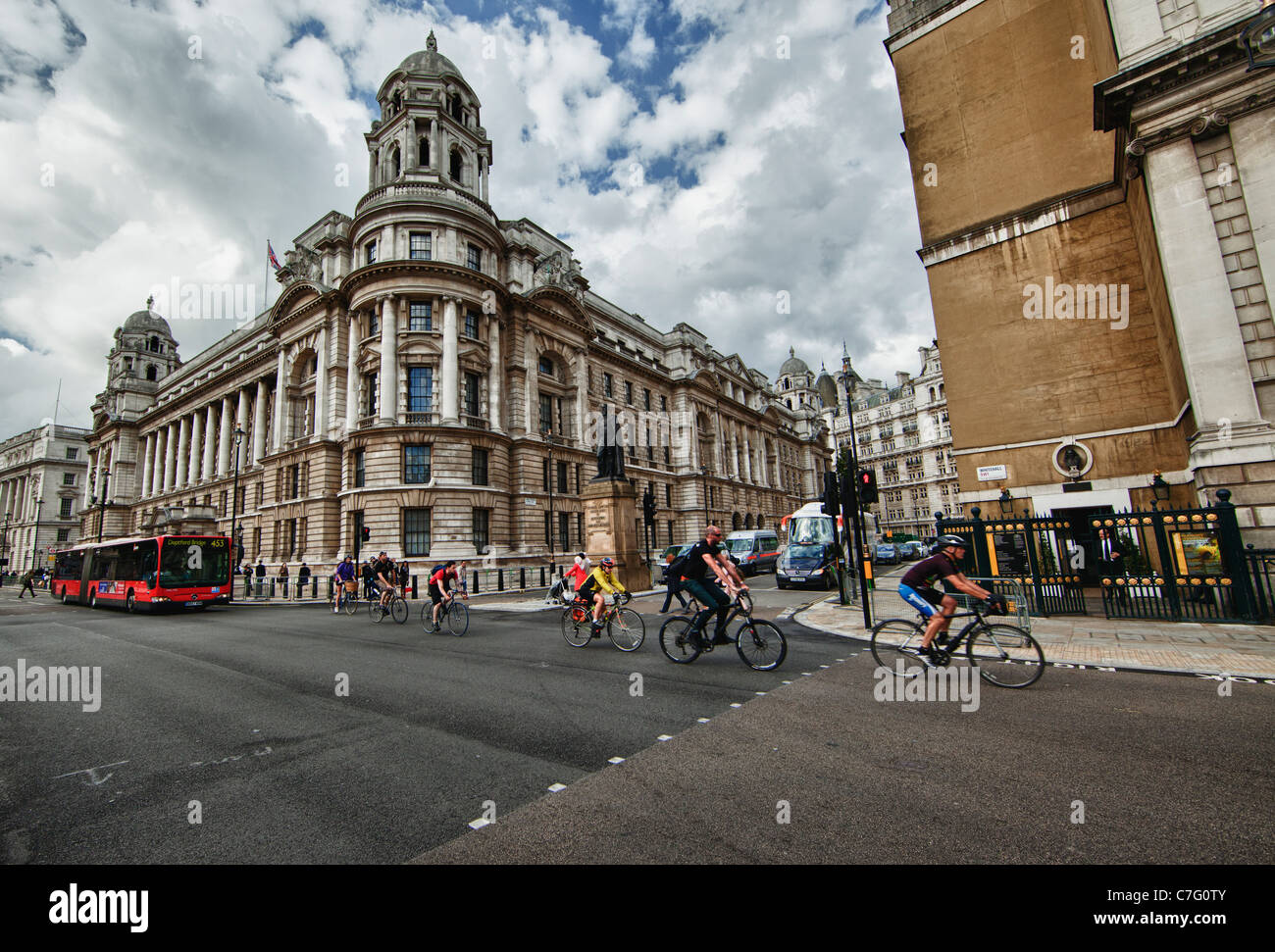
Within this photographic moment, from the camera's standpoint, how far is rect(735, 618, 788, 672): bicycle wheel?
7.53m

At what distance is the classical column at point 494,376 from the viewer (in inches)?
1270

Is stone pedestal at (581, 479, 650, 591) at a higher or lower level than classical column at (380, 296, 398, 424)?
lower

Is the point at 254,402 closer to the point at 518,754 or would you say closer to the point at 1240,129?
the point at 518,754

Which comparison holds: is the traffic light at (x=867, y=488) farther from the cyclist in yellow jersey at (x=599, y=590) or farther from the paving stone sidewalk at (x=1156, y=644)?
the cyclist in yellow jersey at (x=599, y=590)

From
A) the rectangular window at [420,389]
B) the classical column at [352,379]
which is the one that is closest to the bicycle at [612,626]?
the rectangular window at [420,389]

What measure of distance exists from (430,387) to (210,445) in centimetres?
3127

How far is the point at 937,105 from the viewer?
69.9ft

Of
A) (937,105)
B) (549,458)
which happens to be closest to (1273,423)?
(937,105)

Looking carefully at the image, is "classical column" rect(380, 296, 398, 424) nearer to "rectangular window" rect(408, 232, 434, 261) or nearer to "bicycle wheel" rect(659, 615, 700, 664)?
"rectangular window" rect(408, 232, 434, 261)

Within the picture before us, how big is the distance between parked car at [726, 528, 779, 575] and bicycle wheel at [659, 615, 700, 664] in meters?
21.2

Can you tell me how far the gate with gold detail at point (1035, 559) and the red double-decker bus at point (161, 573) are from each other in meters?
24.7

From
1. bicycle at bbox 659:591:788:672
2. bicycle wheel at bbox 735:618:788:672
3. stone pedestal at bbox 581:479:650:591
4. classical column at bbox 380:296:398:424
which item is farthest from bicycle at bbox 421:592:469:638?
classical column at bbox 380:296:398:424

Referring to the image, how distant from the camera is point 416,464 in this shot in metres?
29.5
